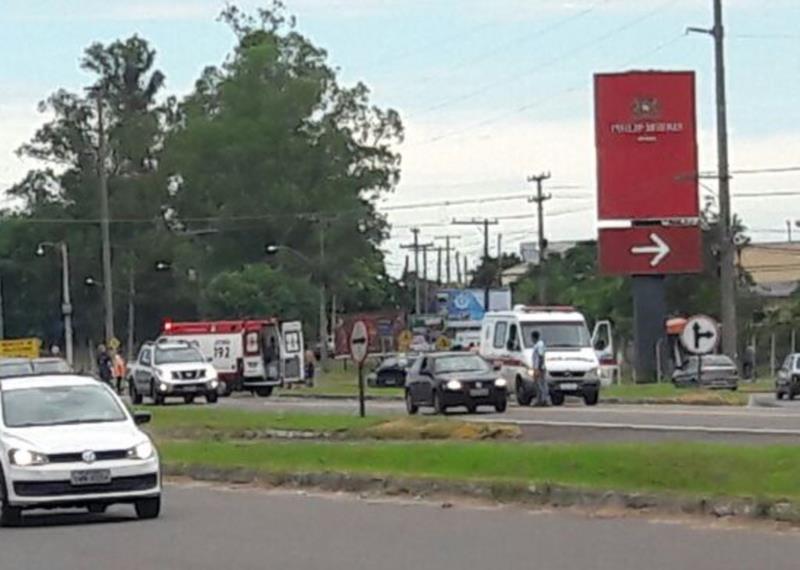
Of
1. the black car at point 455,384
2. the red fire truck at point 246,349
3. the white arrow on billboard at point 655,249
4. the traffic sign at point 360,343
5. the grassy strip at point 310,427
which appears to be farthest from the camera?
the red fire truck at point 246,349

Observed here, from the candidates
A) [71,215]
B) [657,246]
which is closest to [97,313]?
[71,215]

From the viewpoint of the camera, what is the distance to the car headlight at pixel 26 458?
21250 mm

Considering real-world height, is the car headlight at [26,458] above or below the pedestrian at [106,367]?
below

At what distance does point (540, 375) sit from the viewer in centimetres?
4838

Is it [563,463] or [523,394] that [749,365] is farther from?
[563,463]

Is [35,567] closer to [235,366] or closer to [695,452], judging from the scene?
[695,452]

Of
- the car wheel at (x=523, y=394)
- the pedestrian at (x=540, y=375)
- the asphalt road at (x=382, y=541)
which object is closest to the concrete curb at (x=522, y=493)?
the asphalt road at (x=382, y=541)

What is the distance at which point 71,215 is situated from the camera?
121062mm

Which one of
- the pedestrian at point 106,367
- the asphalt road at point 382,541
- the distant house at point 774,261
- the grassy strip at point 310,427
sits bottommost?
the asphalt road at point 382,541

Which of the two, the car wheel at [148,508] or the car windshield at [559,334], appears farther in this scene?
the car windshield at [559,334]

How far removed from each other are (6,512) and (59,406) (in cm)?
143

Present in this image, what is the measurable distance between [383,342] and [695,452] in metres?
83.0

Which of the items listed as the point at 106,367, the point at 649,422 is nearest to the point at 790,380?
the point at 649,422

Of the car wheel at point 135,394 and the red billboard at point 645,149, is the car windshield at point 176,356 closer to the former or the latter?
the car wheel at point 135,394
